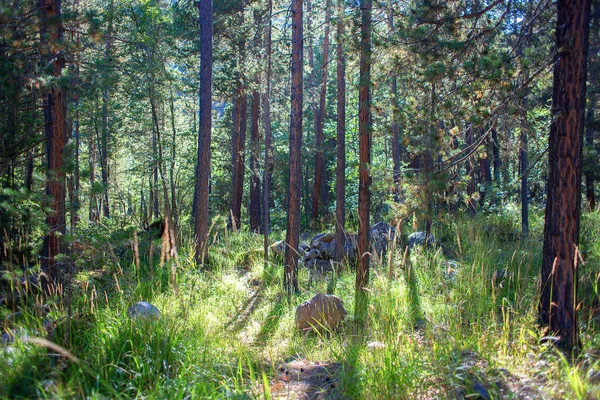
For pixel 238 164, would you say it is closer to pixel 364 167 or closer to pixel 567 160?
pixel 364 167

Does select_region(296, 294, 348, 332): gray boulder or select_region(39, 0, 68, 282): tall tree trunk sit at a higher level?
select_region(39, 0, 68, 282): tall tree trunk

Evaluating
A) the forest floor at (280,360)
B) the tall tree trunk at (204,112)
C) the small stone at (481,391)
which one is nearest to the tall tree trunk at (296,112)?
the tall tree trunk at (204,112)

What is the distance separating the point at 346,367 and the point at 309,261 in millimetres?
10085

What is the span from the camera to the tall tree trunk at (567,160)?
4.54m

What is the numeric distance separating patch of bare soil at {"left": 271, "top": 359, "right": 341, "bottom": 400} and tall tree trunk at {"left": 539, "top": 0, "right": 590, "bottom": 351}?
211 cm

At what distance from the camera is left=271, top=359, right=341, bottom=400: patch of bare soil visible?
13.0ft

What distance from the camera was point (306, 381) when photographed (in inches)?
174

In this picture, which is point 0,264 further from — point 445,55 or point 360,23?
point 445,55

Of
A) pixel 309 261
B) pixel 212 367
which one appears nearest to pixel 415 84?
pixel 212 367

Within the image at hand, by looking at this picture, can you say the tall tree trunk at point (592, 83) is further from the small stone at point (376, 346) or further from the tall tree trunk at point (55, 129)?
the tall tree trunk at point (55, 129)

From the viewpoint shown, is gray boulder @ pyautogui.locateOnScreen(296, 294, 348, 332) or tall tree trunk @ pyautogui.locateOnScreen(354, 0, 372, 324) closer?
gray boulder @ pyautogui.locateOnScreen(296, 294, 348, 332)

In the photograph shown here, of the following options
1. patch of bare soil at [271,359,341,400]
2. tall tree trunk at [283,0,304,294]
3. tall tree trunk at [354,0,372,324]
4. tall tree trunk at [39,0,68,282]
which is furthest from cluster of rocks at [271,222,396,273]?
patch of bare soil at [271,359,341,400]

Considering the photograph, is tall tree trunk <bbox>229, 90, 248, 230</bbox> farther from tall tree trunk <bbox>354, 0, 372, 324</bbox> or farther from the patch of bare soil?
the patch of bare soil

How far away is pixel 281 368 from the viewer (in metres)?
4.73
